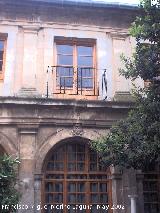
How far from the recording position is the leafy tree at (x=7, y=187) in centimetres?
945

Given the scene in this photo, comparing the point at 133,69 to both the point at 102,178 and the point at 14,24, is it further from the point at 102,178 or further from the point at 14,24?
the point at 14,24

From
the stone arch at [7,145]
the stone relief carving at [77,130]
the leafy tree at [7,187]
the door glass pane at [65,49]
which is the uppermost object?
the door glass pane at [65,49]

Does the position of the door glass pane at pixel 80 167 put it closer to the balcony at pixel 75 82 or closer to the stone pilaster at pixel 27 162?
the stone pilaster at pixel 27 162

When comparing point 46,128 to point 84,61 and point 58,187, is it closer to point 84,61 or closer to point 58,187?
point 58,187

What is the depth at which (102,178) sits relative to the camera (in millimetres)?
12414

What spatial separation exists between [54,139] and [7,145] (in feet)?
4.20

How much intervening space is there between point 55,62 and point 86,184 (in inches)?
145

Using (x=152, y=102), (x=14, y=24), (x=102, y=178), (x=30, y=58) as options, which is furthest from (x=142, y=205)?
(x=14, y=24)

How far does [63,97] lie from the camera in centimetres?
1273

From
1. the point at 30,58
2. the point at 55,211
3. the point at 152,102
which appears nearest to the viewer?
the point at 152,102

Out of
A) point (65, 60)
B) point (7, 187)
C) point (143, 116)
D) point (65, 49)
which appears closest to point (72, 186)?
point (7, 187)

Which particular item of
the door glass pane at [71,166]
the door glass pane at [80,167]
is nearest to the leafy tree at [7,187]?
the door glass pane at [71,166]

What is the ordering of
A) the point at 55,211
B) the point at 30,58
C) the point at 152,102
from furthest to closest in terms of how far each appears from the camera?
1. the point at 30,58
2. the point at 55,211
3. the point at 152,102

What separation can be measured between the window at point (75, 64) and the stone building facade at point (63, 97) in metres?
→ 0.03
